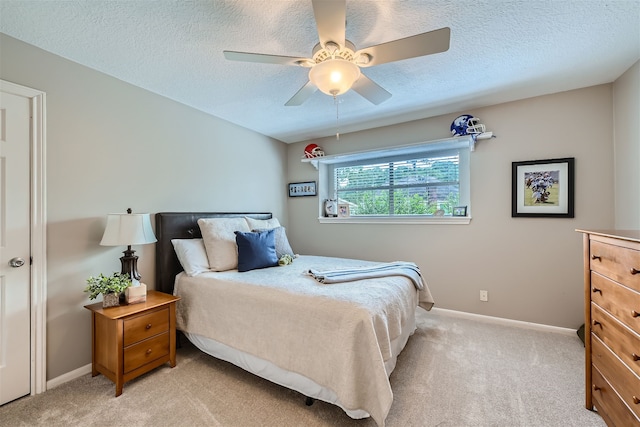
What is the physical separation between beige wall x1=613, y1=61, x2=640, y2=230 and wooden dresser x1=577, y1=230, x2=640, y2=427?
3.72 feet

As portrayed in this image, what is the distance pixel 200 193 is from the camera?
10.0 ft

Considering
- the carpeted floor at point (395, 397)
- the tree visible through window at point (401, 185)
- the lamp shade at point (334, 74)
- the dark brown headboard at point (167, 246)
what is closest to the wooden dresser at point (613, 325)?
the carpeted floor at point (395, 397)

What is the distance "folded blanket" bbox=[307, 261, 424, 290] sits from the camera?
6.91 ft

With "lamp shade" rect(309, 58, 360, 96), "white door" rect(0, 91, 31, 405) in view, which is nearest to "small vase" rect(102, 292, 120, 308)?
"white door" rect(0, 91, 31, 405)

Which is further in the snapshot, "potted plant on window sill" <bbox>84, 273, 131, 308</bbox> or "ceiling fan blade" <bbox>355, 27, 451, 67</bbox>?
"potted plant on window sill" <bbox>84, 273, 131, 308</bbox>

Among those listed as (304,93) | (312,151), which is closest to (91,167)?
(304,93)

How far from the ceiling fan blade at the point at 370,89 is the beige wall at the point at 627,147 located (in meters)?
2.06

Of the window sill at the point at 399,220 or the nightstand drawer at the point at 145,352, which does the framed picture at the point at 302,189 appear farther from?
the nightstand drawer at the point at 145,352

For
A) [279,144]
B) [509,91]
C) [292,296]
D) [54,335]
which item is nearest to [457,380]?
[292,296]

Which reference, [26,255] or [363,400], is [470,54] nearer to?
[363,400]

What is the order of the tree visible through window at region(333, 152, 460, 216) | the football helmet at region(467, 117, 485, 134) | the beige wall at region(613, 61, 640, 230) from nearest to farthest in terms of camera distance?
the beige wall at region(613, 61, 640, 230) → the football helmet at region(467, 117, 485, 134) → the tree visible through window at region(333, 152, 460, 216)

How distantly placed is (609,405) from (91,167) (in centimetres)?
376

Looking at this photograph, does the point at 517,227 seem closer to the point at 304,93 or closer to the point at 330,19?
the point at 304,93

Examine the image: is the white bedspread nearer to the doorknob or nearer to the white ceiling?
the doorknob
